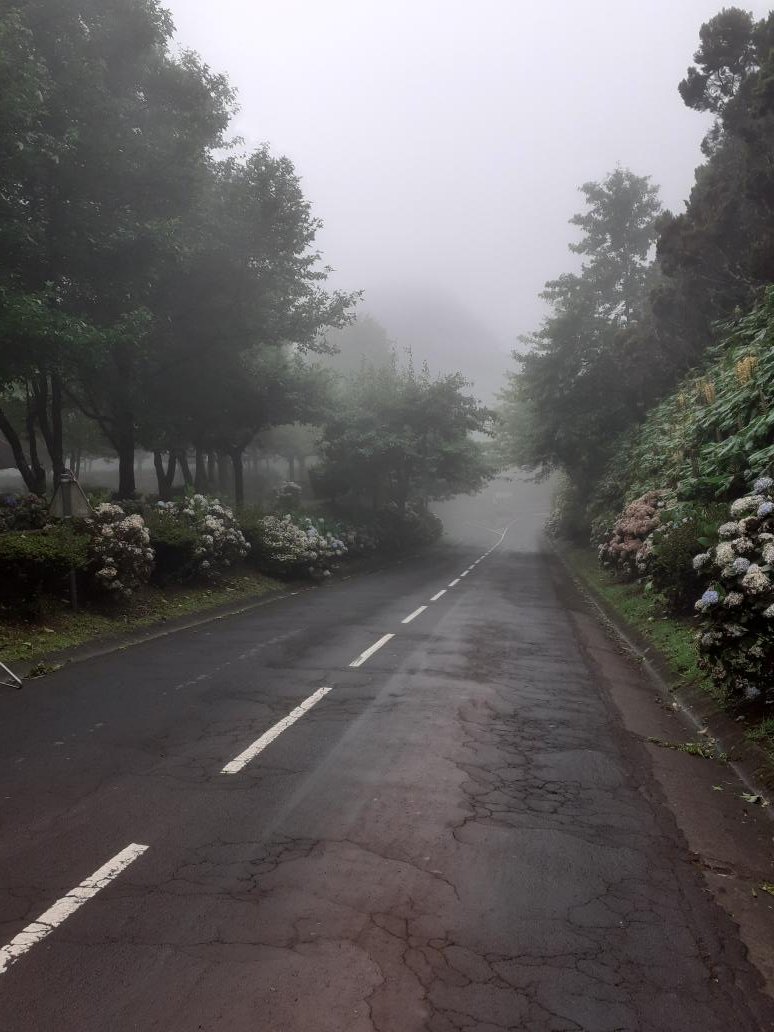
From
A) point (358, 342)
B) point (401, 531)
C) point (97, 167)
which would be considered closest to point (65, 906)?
point (97, 167)

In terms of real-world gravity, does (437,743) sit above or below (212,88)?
below

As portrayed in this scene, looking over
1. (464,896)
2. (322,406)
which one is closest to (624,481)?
(322,406)

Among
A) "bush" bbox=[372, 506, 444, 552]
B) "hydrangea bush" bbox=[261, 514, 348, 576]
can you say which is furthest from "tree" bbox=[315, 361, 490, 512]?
"hydrangea bush" bbox=[261, 514, 348, 576]

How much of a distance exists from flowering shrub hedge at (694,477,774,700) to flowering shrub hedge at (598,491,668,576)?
24.2ft

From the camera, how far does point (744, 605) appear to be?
686cm

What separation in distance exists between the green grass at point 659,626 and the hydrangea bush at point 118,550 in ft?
29.5

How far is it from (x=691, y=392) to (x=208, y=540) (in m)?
13.1

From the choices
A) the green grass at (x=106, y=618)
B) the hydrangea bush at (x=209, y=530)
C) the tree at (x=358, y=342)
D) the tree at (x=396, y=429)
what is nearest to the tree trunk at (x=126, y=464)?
the hydrangea bush at (x=209, y=530)

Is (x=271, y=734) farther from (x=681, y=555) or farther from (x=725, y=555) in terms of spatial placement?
(x=681, y=555)

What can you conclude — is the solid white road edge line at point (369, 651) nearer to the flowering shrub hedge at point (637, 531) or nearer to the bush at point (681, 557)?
the bush at point (681, 557)

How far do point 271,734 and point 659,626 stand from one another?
25.9ft

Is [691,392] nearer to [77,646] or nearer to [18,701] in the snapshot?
[77,646]

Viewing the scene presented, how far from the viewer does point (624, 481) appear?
23.8m

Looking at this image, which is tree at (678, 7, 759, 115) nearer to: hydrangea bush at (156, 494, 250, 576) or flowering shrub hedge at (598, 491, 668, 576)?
flowering shrub hedge at (598, 491, 668, 576)
